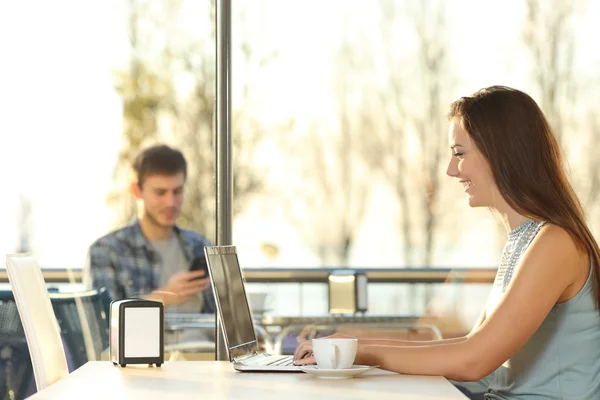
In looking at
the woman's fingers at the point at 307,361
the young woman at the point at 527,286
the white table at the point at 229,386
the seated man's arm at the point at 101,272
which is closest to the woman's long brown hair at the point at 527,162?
the young woman at the point at 527,286

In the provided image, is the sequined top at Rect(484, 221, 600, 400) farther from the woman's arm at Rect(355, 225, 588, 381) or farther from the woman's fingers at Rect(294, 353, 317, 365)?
the woman's fingers at Rect(294, 353, 317, 365)

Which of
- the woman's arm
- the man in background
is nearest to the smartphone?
the man in background

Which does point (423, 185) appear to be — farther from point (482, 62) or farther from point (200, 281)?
point (200, 281)

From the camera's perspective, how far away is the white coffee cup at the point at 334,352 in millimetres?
2064

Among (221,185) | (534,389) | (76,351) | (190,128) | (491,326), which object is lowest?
(76,351)

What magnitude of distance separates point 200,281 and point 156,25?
1051 mm

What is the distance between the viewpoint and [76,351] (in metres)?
3.74

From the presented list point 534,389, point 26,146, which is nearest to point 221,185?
point 26,146

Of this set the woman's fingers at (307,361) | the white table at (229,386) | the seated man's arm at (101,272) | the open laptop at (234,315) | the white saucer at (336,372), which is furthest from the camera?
the seated man's arm at (101,272)

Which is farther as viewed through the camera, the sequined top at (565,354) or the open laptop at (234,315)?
the open laptop at (234,315)

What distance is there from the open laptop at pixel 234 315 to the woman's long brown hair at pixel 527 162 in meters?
0.68

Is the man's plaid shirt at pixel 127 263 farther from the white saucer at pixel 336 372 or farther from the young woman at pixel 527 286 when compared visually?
the white saucer at pixel 336 372

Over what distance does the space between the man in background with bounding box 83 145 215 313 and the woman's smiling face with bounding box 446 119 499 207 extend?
1580mm

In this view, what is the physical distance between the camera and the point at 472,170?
7.93 feet
